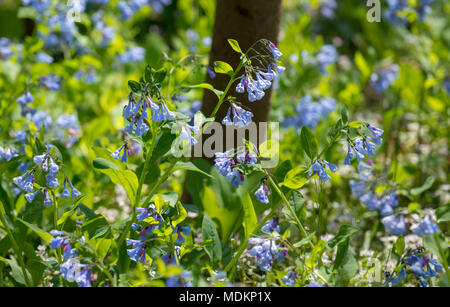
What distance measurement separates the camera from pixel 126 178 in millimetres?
1753

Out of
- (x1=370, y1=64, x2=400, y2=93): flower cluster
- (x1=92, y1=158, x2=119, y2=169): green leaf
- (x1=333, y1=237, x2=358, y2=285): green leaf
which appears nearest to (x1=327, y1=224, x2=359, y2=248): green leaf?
(x1=333, y1=237, x2=358, y2=285): green leaf

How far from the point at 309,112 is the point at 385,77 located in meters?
0.55

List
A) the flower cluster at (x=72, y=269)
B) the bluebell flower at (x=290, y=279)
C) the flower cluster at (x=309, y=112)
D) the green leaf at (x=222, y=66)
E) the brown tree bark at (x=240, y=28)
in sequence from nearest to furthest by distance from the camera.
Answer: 1. the flower cluster at (x=72, y=269)
2. the green leaf at (x=222, y=66)
3. the bluebell flower at (x=290, y=279)
4. the brown tree bark at (x=240, y=28)
5. the flower cluster at (x=309, y=112)

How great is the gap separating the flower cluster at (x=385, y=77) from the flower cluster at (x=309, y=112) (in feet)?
1.00

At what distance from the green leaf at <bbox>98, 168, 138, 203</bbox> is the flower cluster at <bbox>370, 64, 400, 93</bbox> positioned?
5.99 feet

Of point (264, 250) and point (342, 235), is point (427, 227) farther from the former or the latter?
point (264, 250)

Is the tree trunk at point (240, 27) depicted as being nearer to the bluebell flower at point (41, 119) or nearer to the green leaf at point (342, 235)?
the green leaf at point (342, 235)

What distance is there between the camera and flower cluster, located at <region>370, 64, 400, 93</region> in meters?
3.14

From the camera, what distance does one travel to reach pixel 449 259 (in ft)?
5.98

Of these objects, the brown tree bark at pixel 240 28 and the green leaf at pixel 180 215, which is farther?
the brown tree bark at pixel 240 28

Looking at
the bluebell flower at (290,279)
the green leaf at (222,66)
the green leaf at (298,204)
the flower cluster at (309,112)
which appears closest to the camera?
the green leaf at (222,66)

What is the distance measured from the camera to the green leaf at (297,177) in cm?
171

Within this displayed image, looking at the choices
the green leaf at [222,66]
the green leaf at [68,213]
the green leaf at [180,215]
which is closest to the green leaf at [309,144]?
the green leaf at [222,66]

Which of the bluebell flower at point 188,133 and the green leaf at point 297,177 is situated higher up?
the bluebell flower at point 188,133
